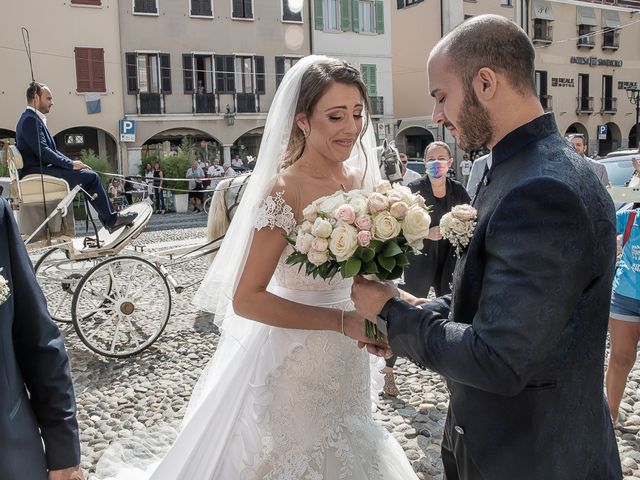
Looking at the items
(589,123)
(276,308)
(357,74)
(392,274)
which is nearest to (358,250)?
(392,274)

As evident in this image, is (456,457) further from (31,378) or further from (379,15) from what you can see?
(379,15)

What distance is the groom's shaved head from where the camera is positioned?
1678mm

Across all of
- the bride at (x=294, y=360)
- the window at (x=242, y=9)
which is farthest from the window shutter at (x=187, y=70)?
the bride at (x=294, y=360)

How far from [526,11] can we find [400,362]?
117ft

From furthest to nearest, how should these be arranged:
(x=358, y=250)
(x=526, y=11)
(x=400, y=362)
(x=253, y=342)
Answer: (x=526, y=11) < (x=400, y=362) < (x=253, y=342) < (x=358, y=250)

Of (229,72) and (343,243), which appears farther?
(229,72)

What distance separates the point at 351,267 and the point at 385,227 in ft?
0.59

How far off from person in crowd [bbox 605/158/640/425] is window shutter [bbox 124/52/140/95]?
2556cm

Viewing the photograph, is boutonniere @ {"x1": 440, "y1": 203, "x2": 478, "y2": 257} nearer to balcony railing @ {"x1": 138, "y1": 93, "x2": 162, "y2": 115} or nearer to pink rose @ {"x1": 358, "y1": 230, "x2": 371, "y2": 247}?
pink rose @ {"x1": 358, "y1": 230, "x2": 371, "y2": 247}

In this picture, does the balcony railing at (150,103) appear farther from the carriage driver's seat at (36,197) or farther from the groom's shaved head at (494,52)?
the groom's shaved head at (494,52)

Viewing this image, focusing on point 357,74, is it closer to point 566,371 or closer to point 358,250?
point 358,250

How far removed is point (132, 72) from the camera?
26.8 metres

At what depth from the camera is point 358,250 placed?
6.95ft

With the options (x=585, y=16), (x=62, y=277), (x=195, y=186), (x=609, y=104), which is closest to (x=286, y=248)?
(x=62, y=277)
